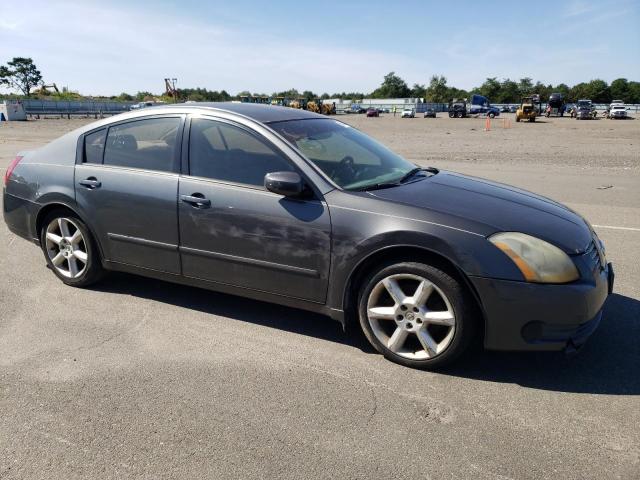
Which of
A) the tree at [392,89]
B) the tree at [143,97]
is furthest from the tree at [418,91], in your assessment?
the tree at [143,97]

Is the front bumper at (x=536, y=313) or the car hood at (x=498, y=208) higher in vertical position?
the car hood at (x=498, y=208)

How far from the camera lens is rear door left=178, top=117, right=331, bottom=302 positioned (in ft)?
11.5

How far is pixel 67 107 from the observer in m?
57.3

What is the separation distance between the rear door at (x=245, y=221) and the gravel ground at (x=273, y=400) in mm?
457

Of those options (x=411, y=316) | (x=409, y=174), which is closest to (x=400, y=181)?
(x=409, y=174)

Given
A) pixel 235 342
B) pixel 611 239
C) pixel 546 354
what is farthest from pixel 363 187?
pixel 611 239

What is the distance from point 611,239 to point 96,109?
65.0 meters

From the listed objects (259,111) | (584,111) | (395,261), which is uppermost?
(259,111)

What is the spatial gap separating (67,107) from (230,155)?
6112cm

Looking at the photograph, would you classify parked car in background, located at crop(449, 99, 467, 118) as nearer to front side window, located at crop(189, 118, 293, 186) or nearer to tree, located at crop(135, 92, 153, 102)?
tree, located at crop(135, 92, 153, 102)

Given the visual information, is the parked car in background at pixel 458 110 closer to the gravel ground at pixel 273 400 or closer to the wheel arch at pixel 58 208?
the gravel ground at pixel 273 400

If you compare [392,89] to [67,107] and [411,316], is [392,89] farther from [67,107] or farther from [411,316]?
[411,316]

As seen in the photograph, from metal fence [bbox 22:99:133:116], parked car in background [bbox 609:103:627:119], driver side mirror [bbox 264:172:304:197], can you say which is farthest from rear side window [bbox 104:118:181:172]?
parked car in background [bbox 609:103:627:119]

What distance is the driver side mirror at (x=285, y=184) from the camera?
3.48 m
